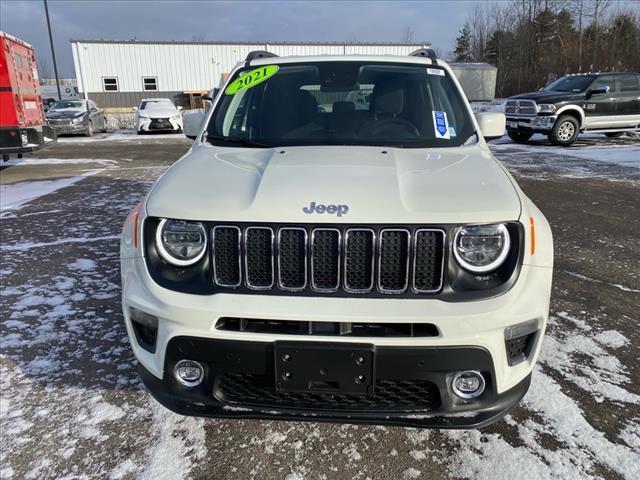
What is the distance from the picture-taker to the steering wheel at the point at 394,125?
3172 millimetres

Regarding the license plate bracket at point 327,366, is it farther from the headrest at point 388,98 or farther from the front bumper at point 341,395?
the headrest at point 388,98

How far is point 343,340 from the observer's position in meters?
1.96

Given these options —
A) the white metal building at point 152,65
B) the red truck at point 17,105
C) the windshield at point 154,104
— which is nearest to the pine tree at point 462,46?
the white metal building at point 152,65

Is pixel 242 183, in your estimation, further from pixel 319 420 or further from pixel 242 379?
pixel 319 420

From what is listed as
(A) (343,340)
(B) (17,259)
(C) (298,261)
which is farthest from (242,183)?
(B) (17,259)

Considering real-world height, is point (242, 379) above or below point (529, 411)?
above

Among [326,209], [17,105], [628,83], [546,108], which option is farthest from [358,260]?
[628,83]

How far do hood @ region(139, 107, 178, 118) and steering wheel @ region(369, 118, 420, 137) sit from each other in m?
20.0

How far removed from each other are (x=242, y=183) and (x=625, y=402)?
2.34m

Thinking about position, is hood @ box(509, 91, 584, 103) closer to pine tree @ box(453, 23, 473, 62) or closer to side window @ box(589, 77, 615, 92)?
side window @ box(589, 77, 615, 92)

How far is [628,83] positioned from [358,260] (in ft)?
54.5

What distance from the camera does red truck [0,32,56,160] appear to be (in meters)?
9.45

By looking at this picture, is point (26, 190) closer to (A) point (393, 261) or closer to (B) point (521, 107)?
(A) point (393, 261)

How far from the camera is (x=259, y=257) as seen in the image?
208 centimetres
